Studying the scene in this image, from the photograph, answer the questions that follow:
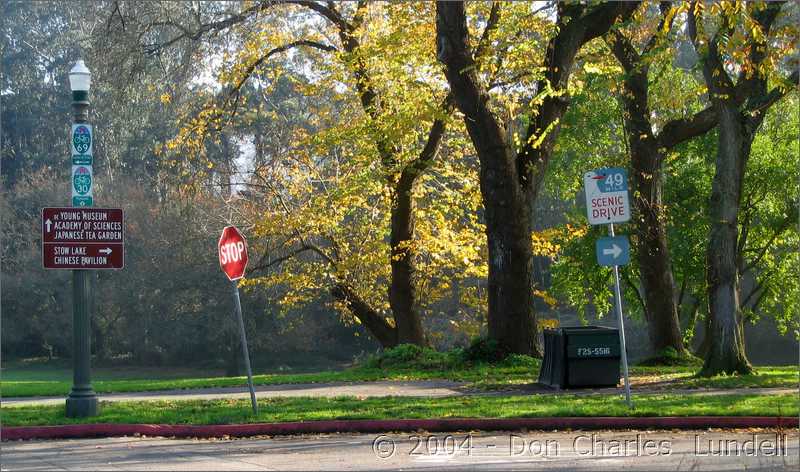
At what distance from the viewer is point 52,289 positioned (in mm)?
57875

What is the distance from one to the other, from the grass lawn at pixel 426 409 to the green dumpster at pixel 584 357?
1.07 meters

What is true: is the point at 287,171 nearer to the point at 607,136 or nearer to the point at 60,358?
the point at 607,136

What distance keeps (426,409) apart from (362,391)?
4252 millimetres

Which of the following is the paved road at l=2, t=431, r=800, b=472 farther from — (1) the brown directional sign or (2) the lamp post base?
(1) the brown directional sign

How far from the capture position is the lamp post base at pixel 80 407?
1439 cm

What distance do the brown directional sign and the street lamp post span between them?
27 centimetres

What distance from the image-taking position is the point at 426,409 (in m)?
14.3

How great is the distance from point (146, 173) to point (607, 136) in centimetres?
3276

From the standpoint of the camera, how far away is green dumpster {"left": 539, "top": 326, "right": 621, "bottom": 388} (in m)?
16.5

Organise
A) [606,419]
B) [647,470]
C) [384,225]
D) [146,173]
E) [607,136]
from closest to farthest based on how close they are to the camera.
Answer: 1. [647,470]
2. [606,419]
3. [384,225]
4. [607,136]
5. [146,173]

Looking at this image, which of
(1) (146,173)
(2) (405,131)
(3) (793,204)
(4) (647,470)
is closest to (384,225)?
(2) (405,131)

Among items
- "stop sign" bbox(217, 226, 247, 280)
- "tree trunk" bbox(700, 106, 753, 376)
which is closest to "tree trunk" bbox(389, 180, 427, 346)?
"tree trunk" bbox(700, 106, 753, 376)

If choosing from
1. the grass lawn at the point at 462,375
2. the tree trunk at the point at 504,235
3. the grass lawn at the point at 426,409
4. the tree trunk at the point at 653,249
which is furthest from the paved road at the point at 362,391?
the tree trunk at the point at 653,249

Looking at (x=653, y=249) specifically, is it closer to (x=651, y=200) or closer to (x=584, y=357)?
(x=651, y=200)
